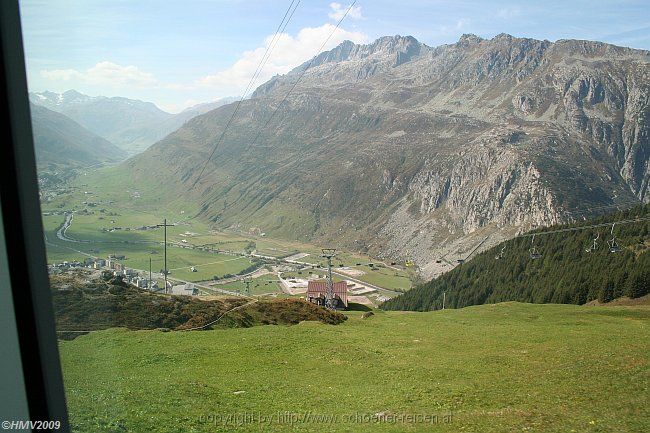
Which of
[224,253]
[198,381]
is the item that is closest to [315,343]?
[198,381]

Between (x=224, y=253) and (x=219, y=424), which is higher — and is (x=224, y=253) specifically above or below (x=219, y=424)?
below

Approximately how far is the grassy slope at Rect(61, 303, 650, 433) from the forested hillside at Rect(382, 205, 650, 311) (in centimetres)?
3638

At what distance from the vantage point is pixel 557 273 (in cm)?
7719

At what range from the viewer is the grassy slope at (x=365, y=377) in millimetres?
10172

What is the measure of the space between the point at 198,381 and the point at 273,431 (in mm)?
4330

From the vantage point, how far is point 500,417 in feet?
35.9

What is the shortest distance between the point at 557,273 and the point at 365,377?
236 feet

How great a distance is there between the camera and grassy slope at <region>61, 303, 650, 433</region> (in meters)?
10.2

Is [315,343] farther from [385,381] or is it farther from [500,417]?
[500,417]

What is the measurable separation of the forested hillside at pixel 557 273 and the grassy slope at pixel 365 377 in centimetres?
3638
